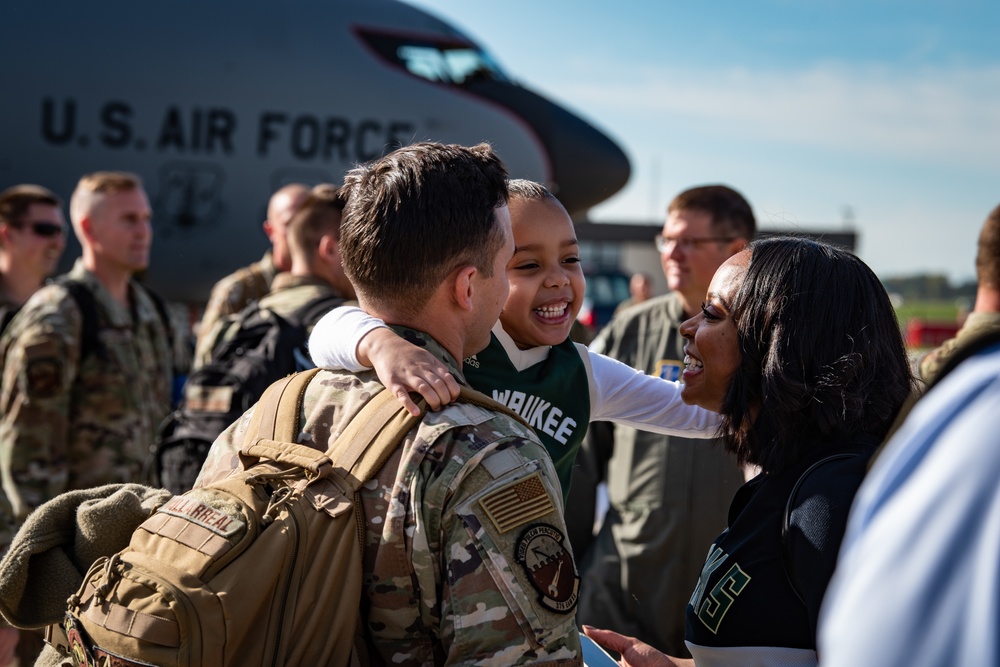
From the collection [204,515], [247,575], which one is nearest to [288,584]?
[247,575]

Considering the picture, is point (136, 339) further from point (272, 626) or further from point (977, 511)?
point (977, 511)

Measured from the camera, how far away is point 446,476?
4.73ft

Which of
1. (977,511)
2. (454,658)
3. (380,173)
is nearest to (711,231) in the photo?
(380,173)

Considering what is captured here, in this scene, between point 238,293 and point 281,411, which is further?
point 238,293

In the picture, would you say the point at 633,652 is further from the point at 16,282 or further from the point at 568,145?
the point at 568,145

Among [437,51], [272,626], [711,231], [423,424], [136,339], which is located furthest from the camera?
[437,51]

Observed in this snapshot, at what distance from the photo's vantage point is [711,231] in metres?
3.76

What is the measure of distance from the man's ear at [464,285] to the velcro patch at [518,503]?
0.39 metres

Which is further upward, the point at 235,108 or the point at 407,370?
the point at 235,108

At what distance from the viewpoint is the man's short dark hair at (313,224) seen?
4.04 meters

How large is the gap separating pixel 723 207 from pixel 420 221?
2471 mm

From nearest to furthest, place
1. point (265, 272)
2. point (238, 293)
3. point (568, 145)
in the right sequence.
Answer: point (238, 293)
point (265, 272)
point (568, 145)

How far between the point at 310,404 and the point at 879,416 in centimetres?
110

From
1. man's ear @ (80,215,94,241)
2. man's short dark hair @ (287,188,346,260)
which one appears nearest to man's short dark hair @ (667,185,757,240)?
man's short dark hair @ (287,188,346,260)
